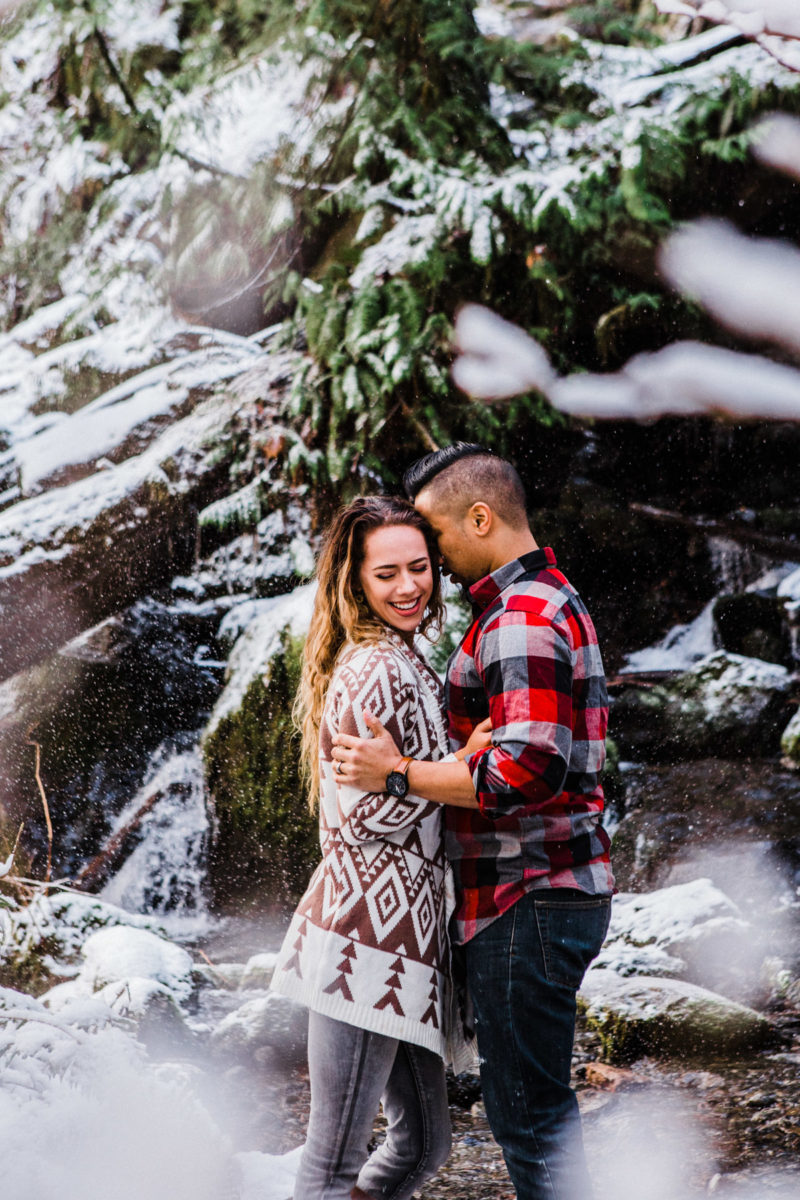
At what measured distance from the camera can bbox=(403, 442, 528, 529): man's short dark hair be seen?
193 cm

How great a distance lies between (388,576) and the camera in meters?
1.89

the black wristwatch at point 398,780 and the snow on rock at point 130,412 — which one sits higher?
the snow on rock at point 130,412

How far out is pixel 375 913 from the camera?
173 centimetres

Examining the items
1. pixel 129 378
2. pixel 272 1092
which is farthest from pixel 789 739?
pixel 129 378

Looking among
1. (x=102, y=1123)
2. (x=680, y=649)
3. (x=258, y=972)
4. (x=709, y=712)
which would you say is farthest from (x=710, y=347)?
(x=102, y=1123)

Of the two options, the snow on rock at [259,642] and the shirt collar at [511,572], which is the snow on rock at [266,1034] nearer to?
the snow on rock at [259,642]

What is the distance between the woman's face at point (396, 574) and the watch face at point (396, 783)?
347mm

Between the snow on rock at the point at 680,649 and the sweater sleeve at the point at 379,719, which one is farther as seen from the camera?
the snow on rock at the point at 680,649

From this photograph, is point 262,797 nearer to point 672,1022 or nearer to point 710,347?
point 672,1022

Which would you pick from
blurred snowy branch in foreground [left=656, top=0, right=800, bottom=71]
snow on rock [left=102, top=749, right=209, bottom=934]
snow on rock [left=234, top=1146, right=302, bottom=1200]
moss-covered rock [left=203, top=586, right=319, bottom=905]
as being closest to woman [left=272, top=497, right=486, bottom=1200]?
snow on rock [left=234, top=1146, right=302, bottom=1200]

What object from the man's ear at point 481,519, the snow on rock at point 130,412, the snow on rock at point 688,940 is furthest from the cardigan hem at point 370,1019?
the snow on rock at point 130,412

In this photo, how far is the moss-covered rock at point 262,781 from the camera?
4.13 m

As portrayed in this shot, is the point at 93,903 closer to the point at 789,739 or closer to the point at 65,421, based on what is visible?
the point at 65,421

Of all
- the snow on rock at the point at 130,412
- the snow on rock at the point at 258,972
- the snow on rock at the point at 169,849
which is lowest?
the snow on rock at the point at 258,972
